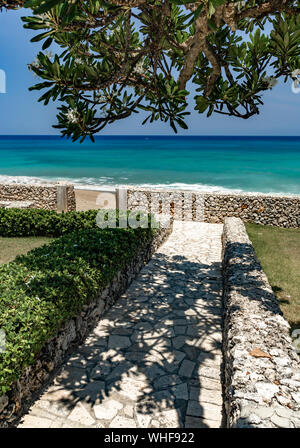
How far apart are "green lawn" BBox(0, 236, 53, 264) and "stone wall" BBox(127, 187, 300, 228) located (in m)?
6.20

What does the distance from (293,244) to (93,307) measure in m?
9.25

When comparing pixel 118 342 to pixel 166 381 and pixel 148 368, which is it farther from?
pixel 166 381

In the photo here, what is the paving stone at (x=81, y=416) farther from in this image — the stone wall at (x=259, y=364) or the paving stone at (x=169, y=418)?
the stone wall at (x=259, y=364)

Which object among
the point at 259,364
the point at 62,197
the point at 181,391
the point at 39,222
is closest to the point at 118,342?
the point at 181,391

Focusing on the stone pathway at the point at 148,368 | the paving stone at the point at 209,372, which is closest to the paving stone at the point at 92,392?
the stone pathway at the point at 148,368

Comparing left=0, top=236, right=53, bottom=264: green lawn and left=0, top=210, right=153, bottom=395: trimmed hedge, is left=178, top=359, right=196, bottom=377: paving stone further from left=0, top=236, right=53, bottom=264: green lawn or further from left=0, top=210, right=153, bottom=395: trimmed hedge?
left=0, top=236, right=53, bottom=264: green lawn

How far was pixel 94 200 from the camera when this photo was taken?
22.8 meters

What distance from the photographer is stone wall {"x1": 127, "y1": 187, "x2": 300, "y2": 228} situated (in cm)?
1573

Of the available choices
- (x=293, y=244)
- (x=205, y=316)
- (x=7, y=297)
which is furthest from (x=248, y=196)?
(x=7, y=297)

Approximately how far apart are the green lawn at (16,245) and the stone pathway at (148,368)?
4.17 metres

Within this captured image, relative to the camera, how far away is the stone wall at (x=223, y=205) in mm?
15734

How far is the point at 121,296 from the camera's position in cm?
795

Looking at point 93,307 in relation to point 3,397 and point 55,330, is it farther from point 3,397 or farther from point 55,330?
point 3,397

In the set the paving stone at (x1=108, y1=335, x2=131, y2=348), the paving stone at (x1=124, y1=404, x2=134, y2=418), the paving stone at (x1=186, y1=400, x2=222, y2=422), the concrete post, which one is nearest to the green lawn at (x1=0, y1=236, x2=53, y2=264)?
the concrete post
